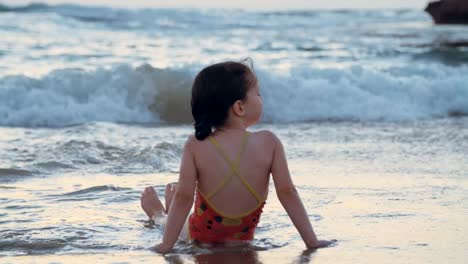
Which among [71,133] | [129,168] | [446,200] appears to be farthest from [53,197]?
[71,133]

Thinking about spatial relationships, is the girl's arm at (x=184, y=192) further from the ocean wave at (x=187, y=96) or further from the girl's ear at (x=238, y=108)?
the ocean wave at (x=187, y=96)

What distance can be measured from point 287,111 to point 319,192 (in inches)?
184

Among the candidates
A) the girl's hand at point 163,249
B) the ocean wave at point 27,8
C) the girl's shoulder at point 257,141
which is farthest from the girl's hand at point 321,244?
the ocean wave at point 27,8

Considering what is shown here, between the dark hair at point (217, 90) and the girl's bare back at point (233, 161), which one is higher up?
the dark hair at point (217, 90)

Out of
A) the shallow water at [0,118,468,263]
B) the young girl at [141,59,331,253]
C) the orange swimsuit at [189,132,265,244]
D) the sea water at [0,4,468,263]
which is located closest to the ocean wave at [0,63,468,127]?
the sea water at [0,4,468,263]

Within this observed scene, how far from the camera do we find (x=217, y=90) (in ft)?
11.6

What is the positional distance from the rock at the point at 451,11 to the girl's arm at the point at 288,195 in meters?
20.7

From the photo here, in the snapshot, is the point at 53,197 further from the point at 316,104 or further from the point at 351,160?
the point at 316,104

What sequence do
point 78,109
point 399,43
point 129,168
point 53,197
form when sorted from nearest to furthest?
1. point 53,197
2. point 129,168
3. point 78,109
4. point 399,43

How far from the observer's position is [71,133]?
7.75 m

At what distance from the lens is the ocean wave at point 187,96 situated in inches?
376

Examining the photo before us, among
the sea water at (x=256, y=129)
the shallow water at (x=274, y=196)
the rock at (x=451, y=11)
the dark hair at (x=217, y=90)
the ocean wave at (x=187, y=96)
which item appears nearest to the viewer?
the dark hair at (x=217, y=90)

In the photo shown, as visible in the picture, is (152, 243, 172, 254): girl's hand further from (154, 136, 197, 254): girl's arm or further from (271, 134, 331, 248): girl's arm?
(271, 134, 331, 248): girl's arm

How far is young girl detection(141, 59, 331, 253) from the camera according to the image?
3.63m
